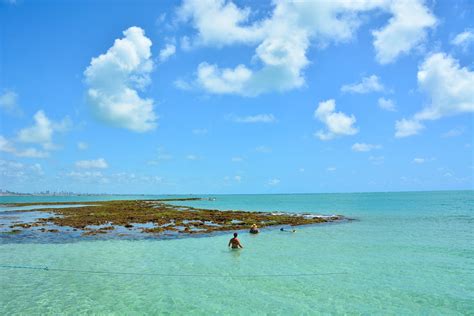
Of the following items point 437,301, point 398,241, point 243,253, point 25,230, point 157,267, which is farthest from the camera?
point 25,230

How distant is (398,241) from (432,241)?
3.06 meters

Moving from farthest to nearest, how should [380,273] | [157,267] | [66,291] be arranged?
[157,267]
[380,273]
[66,291]

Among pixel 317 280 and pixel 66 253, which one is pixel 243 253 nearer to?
pixel 317 280

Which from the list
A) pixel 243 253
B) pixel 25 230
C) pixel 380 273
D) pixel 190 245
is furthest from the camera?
pixel 25 230

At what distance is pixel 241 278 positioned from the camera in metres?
19.6

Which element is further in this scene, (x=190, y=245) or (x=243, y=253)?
(x=190, y=245)

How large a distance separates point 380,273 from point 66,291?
16.8 meters

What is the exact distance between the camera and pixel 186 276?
65.7 feet

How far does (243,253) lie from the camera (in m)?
26.6

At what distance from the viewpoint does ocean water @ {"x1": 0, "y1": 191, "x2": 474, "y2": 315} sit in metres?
15.2

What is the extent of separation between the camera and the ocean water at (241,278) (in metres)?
15.2

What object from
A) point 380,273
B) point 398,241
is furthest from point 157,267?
point 398,241

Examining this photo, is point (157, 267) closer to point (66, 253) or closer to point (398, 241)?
point (66, 253)

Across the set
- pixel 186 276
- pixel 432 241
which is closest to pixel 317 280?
pixel 186 276
